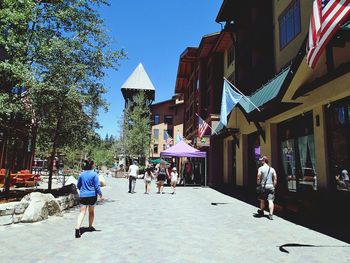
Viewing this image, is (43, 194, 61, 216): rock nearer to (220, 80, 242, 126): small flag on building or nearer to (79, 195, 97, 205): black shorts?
(79, 195, 97, 205): black shorts

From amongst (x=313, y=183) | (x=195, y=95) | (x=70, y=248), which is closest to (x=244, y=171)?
(x=313, y=183)

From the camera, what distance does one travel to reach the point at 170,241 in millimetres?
6574

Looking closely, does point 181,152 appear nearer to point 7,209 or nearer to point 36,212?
point 36,212

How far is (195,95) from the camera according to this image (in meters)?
35.2

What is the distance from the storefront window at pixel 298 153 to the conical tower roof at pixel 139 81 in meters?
58.7

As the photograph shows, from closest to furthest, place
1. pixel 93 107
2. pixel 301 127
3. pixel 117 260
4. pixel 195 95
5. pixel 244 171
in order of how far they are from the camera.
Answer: pixel 117 260 < pixel 301 127 < pixel 93 107 < pixel 244 171 < pixel 195 95

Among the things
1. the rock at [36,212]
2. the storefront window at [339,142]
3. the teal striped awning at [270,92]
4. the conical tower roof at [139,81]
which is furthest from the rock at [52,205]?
the conical tower roof at [139,81]

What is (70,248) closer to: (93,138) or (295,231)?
(295,231)

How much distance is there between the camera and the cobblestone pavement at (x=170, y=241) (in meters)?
5.42

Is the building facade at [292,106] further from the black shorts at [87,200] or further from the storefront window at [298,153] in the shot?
the black shorts at [87,200]

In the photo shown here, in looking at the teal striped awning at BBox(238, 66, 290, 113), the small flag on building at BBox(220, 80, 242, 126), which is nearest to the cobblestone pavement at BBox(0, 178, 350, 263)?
the teal striped awning at BBox(238, 66, 290, 113)

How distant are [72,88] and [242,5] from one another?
45.9 ft

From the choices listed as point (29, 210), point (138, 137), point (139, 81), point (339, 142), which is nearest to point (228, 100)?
point (339, 142)

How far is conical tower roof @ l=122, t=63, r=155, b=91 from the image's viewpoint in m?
70.5
